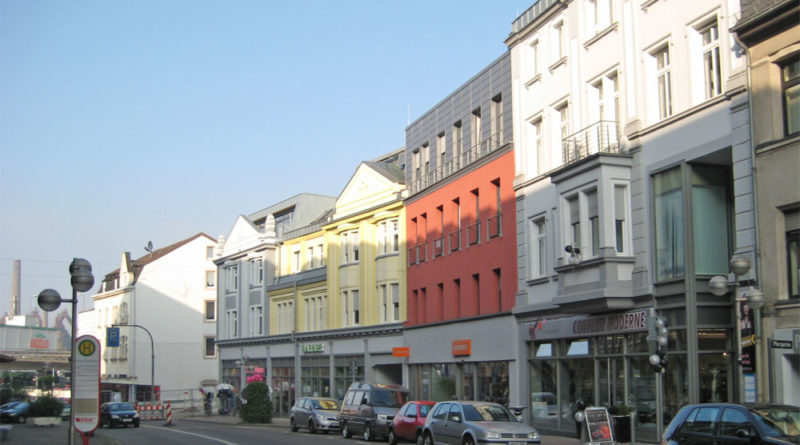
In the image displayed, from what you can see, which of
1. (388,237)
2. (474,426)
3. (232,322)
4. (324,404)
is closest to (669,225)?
(474,426)

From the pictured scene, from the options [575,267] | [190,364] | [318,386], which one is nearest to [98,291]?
[190,364]

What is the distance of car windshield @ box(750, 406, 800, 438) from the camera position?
1402 cm

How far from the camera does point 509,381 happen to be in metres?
35.0

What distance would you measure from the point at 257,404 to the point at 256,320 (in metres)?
17.7

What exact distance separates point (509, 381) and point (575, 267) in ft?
27.5

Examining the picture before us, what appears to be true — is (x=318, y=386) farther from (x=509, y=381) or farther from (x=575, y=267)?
(x=575, y=267)

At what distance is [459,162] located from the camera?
41.2 metres

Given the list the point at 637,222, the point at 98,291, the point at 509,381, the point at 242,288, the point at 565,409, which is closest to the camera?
the point at 637,222

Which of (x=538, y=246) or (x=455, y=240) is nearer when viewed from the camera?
(x=538, y=246)

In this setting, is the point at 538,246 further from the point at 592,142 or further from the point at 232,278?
the point at 232,278

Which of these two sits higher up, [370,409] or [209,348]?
[209,348]

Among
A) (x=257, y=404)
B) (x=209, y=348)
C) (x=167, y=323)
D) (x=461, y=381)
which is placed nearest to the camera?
(x=461, y=381)

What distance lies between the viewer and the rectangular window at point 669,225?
24.8m

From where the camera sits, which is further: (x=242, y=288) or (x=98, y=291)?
(x=98, y=291)
